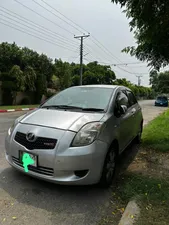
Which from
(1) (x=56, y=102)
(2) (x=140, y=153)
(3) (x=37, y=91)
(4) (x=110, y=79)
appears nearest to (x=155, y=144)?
(2) (x=140, y=153)

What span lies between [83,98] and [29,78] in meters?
20.5

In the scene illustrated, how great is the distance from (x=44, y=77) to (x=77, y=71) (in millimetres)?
18300

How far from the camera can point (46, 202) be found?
278cm

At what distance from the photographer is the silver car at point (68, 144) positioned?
2779 mm

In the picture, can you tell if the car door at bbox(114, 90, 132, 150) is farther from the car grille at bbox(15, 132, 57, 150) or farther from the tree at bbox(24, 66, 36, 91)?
the tree at bbox(24, 66, 36, 91)

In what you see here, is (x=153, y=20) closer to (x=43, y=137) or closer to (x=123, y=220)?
(x=43, y=137)

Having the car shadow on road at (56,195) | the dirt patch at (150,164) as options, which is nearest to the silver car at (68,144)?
the car shadow on road at (56,195)

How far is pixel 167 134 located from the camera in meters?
6.84

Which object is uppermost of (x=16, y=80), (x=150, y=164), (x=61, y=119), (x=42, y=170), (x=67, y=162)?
(x=16, y=80)

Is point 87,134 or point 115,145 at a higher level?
point 87,134

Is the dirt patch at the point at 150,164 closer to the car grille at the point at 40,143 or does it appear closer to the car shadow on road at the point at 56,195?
the car shadow on road at the point at 56,195

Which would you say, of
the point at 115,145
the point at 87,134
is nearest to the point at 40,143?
the point at 87,134

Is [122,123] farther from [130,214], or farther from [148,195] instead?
[130,214]

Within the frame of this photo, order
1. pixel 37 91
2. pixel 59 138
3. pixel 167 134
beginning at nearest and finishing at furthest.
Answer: pixel 59 138, pixel 167 134, pixel 37 91
